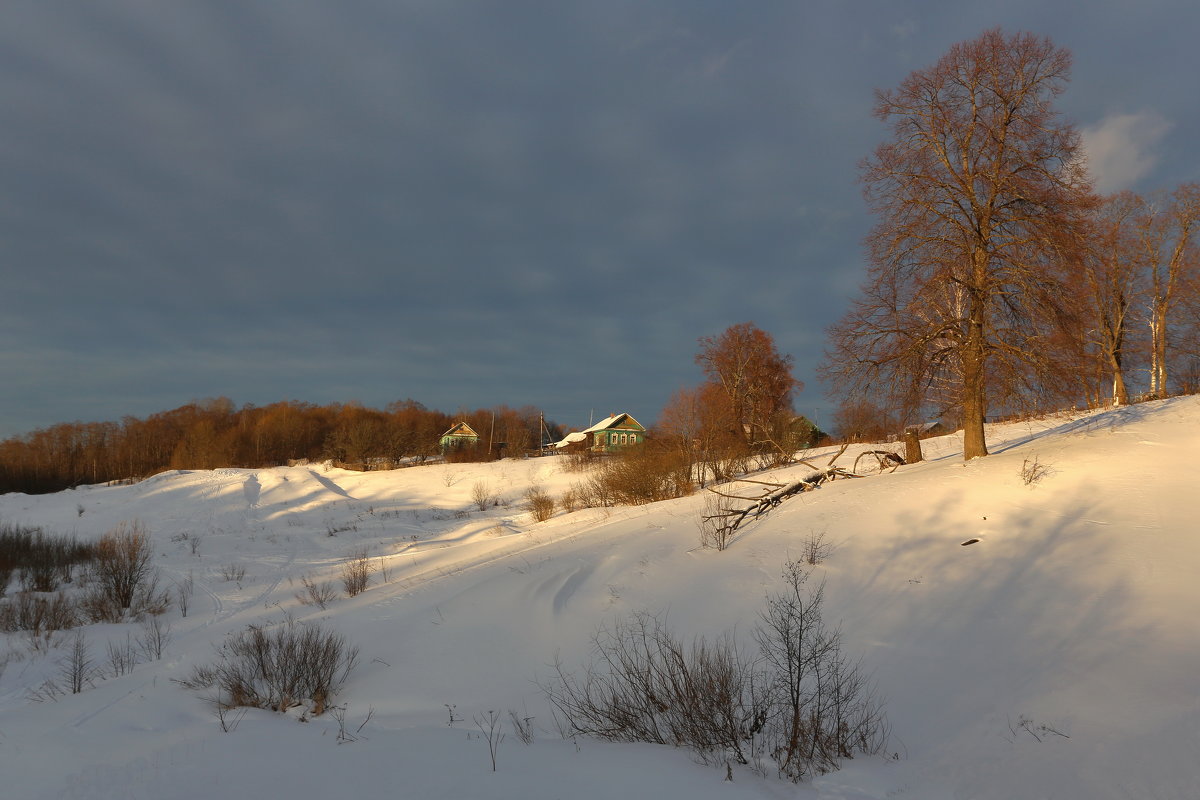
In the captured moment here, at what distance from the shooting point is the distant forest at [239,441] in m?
63.9

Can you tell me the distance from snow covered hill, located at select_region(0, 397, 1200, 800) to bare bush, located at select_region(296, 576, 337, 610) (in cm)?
28

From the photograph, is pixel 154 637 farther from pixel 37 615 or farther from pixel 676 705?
pixel 676 705

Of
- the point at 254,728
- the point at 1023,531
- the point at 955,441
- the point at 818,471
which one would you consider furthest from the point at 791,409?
the point at 254,728

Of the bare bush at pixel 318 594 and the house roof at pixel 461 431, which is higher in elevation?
the house roof at pixel 461 431

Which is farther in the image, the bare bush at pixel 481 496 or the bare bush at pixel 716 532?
the bare bush at pixel 481 496

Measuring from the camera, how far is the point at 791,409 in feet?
148

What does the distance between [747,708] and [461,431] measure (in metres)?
82.5

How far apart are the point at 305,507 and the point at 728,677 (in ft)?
115

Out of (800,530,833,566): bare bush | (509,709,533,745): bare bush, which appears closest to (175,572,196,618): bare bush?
(509,709,533,745): bare bush

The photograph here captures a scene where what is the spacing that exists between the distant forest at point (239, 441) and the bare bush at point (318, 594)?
44.0 m

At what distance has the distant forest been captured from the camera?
63906 mm

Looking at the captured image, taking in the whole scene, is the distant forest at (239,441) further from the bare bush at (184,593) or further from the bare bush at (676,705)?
the bare bush at (676,705)

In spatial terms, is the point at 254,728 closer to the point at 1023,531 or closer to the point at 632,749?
the point at 632,749

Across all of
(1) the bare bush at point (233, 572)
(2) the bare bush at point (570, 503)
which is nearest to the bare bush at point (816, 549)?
(1) the bare bush at point (233, 572)
